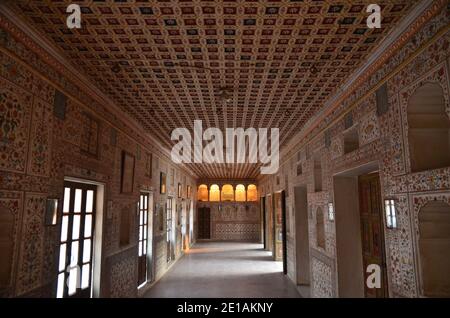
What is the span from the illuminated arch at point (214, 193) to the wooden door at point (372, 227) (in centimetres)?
1464

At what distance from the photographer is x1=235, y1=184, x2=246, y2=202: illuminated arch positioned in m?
19.2

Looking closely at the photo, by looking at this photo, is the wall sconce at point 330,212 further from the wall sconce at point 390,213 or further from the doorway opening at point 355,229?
the wall sconce at point 390,213

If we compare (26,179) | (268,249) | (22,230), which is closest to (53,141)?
(26,179)

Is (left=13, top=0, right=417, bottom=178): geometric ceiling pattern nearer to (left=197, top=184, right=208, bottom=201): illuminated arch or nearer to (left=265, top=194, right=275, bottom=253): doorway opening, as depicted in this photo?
(left=265, top=194, right=275, bottom=253): doorway opening

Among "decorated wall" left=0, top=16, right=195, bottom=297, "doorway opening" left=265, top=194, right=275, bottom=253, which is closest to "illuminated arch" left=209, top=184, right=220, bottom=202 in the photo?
"doorway opening" left=265, top=194, right=275, bottom=253

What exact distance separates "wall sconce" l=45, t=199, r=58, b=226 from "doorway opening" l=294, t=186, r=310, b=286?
5586 mm

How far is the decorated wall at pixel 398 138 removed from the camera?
8.25 feet

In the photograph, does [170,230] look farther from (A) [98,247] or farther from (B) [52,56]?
(B) [52,56]

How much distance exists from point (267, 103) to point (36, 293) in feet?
13.3

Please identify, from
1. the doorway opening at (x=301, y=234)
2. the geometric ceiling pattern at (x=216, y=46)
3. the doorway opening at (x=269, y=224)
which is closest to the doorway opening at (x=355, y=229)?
the geometric ceiling pattern at (x=216, y=46)

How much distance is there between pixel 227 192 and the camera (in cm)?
1925

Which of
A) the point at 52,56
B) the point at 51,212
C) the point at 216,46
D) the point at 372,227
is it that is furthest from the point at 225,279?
the point at 52,56

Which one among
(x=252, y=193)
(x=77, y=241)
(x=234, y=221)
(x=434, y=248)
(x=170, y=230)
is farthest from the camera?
(x=252, y=193)

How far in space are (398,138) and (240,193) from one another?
53.7 ft
